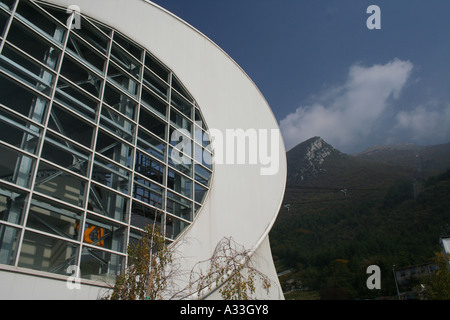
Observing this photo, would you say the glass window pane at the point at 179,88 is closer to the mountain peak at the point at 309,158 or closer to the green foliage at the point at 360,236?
the green foliage at the point at 360,236

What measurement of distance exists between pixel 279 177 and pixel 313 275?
43328 millimetres

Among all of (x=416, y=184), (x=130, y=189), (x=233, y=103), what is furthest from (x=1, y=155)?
(x=416, y=184)

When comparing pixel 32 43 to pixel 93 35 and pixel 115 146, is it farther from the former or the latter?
pixel 115 146

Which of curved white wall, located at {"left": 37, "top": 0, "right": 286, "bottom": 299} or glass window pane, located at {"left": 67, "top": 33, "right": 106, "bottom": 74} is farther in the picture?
curved white wall, located at {"left": 37, "top": 0, "right": 286, "bottom": 299}

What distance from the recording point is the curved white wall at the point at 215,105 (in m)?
11.4

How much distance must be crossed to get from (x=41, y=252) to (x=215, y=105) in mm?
7580

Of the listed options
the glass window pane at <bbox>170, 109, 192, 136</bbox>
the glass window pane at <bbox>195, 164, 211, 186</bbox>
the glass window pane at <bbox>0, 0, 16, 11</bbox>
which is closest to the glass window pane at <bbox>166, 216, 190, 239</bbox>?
the glass window pane at <bbox>195, 164, 211, 186</bbox>

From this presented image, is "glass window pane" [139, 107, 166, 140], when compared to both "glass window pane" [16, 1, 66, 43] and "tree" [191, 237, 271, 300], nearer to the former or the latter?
"glass window pane" [16, 1, 66, 43]

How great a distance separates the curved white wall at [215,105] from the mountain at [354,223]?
37418 millimetres

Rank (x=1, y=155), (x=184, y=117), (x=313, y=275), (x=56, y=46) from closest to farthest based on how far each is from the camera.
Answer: (x=56, y=46) < (x=1, y=155) < (x=184, y=117) < (x=313, y=275)

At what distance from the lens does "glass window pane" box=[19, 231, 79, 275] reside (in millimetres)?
10094

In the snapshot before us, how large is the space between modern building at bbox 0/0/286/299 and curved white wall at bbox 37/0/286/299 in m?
0.05
